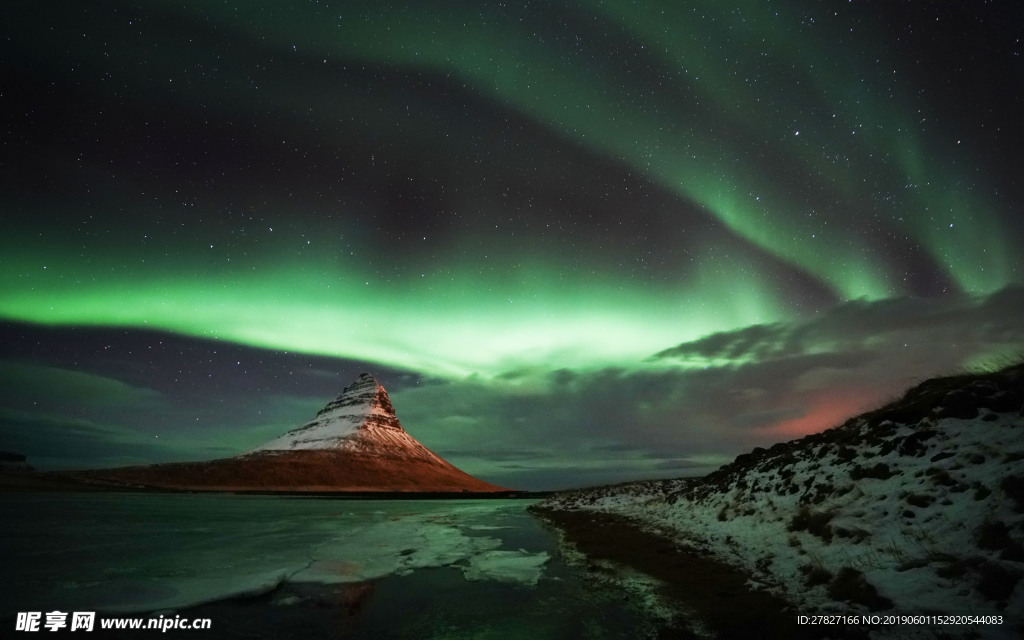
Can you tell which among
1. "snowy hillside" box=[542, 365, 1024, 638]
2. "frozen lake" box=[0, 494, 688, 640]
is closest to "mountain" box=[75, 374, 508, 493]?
"frozen lake" box=[0, 494, 688, 640]

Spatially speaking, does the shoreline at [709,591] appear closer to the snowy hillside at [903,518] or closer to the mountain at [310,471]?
the snowy hillside at [903,518]

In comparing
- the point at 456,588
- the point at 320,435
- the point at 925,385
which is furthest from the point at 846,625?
the point at 320,435

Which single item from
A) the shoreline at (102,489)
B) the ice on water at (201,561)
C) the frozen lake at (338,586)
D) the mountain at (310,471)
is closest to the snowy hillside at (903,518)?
the frozen lake at (338,586)

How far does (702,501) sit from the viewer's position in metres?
19.4

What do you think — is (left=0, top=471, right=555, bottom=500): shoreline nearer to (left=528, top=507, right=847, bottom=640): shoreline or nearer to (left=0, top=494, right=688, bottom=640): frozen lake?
(left=0, top=494, right=688, bottom=640): frozen lake

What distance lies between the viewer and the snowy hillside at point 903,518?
21.0 feet

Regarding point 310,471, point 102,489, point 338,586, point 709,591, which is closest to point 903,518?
point 709,591

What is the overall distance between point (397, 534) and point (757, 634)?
1878cm

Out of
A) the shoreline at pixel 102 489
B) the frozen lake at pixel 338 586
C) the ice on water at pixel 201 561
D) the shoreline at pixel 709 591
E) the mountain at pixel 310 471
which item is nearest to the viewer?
the shoreline at pixel 709 591

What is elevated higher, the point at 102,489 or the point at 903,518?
the point at 903,518

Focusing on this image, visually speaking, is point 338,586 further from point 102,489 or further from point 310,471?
point 310,471

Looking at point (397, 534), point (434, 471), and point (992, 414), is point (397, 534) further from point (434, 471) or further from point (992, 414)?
point (434, 471)

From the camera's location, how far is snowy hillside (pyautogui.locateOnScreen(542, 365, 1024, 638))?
641 cm

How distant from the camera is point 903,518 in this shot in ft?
28.7
